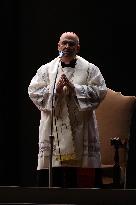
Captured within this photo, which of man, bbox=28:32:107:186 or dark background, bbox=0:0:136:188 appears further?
dark background, bbox=0:0:136:188

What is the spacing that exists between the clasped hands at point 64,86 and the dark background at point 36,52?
1.80m

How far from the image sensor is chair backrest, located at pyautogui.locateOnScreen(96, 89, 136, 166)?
468cm

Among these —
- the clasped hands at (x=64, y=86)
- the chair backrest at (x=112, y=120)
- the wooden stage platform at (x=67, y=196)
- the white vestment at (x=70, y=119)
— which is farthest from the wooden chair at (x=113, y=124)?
the wooden stage platform at (x=67, y=196)

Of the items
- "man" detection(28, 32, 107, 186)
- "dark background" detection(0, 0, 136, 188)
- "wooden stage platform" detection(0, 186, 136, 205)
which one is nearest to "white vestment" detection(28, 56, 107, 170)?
"man" detection(28, 32, 107, 186)

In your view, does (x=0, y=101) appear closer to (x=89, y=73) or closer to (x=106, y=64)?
(x=106, y=64)

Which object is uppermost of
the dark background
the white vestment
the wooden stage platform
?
the dark background

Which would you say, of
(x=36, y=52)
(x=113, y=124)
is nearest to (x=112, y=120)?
(x=113, y=124)

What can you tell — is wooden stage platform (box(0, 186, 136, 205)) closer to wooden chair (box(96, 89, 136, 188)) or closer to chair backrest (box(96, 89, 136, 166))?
wooden chair (box(96, 89, 136, 188))

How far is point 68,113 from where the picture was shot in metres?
3.98

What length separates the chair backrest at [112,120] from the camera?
4676 millimetres

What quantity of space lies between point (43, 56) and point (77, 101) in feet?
6.54

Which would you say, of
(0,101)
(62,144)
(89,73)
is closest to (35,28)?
(0,101)

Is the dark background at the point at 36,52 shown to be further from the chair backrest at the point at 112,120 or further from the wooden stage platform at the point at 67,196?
the wooden stage platform at the point at 67,196

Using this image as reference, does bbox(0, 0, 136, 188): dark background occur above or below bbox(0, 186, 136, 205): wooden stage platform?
above
